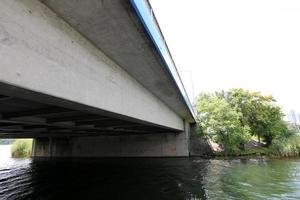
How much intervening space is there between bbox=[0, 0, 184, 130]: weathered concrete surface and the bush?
2332cm

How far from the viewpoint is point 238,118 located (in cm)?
2627

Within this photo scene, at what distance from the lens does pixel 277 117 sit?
30.9 meters

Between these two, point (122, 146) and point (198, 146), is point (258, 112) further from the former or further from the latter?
point (122, 146)

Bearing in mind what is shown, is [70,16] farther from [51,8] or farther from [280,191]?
[280,191]

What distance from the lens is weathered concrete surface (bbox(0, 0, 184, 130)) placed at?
367 cm

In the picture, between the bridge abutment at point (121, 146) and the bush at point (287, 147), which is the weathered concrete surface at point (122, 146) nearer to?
the bridge abutment at point (121, 146)

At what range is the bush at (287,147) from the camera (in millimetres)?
23875

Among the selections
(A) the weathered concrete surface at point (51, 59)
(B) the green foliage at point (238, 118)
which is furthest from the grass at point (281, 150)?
(A) the weathered concrete surface at point (51, 59)

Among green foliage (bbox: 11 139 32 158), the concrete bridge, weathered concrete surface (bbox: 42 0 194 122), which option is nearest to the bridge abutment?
green foliage (bbox: 11 139 32 158)

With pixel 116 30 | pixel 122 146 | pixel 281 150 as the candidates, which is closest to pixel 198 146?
pixel 281 150

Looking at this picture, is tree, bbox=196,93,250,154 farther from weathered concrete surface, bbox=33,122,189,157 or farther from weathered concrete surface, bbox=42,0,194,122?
weathered concrete surface, bbox=42,0,194,122

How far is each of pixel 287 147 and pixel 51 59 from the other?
26.8 m

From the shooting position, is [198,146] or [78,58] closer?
[78,58]

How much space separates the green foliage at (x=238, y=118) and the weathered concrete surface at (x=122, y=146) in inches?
145
